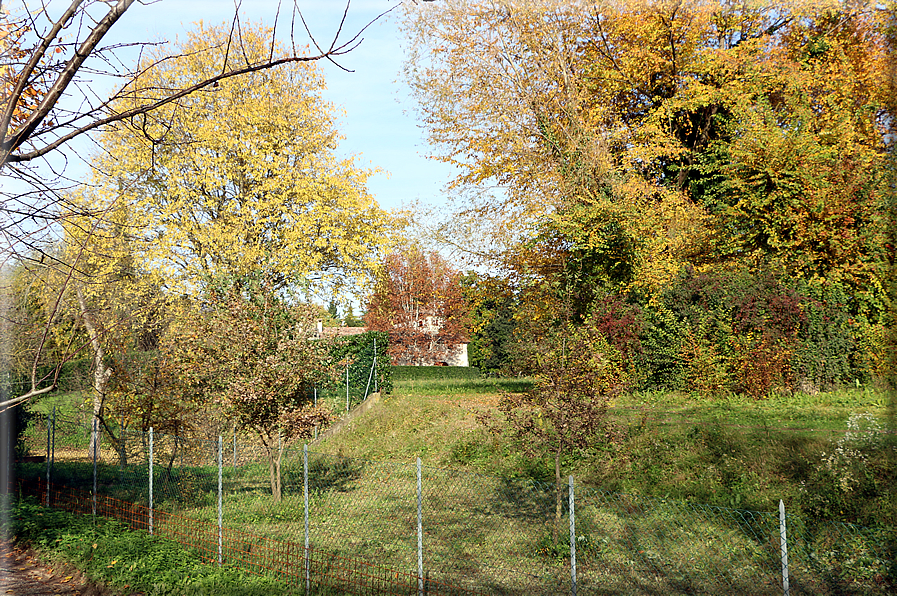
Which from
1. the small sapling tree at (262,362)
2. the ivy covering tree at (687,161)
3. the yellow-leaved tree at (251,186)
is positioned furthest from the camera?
the yellow-leaved tree at (251,186)

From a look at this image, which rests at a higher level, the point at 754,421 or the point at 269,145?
the point at 269,145

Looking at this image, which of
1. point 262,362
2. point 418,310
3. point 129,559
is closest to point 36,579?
point 129,559

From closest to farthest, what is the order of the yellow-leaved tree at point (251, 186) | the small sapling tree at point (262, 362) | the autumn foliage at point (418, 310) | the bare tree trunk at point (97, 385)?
the small sapling tree at point (262, 362)
the bare tree trunk at point (97, 385)
the yellow-leaved tree at point (251, 186)
the autumn foliage at point (418, 310)

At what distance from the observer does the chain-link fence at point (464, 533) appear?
7.71 m

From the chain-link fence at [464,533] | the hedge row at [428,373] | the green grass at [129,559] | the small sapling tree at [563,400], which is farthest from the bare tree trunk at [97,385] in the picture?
the hedge row at [428,373]

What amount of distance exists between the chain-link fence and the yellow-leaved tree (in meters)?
7.60

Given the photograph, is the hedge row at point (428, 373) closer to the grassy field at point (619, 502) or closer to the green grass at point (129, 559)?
the grassy field at point (619, 502)

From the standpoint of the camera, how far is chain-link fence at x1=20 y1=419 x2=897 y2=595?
771 centimetres

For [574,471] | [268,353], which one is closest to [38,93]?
[268,353]

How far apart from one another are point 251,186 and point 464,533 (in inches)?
620

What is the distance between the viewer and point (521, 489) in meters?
12.7

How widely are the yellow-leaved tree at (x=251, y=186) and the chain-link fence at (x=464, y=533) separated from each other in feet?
24.9

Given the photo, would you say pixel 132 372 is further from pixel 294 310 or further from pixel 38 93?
pixel 38 93

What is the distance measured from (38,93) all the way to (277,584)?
5.61 metres
